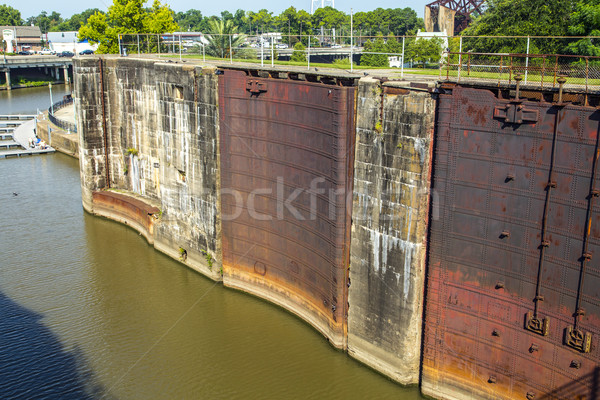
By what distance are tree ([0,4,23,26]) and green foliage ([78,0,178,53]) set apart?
129721 mm

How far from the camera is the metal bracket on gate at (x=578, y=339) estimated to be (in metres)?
13.7

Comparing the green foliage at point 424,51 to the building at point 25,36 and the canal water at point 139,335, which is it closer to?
the canal water at point 139,335

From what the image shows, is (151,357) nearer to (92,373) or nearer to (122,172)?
(92,373)

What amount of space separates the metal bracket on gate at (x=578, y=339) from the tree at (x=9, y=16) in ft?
580

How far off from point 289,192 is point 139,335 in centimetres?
700

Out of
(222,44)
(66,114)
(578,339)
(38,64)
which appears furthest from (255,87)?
(38,64)

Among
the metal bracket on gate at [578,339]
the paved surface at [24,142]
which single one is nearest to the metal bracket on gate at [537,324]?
the metal bracket on gate at [578,339]

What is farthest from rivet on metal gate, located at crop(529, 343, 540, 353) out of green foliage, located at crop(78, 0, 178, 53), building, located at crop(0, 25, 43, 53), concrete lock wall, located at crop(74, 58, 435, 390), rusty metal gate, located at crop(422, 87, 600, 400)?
building, located at crop(0, 25, 43, 53)

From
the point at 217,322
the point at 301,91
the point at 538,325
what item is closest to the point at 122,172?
the point at 217,322

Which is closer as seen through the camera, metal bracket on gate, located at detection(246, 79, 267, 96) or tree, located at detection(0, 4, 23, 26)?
metal bracket on gate, located at detection(246, 79, 267, 96)

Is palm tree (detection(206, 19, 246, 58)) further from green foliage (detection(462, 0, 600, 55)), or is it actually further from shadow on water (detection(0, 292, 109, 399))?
shadow on water (detection(0, 292, 109, 399))

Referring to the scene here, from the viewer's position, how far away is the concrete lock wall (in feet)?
55.1

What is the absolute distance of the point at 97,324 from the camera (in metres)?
21.7

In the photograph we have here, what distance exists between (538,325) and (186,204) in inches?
610
